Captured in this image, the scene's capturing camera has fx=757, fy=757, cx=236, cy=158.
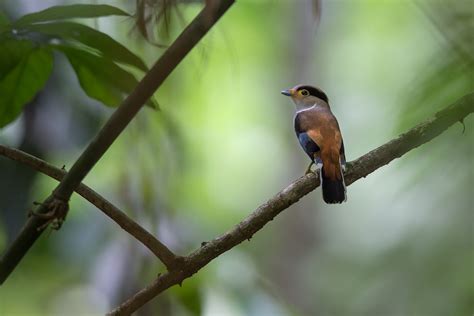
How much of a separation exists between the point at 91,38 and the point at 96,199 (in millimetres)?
184

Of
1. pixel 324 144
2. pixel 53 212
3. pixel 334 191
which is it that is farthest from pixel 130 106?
pixel 324 144

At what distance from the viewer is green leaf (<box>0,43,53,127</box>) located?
2.91 feet

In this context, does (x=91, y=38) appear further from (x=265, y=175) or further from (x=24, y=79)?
(x=265, y=175)

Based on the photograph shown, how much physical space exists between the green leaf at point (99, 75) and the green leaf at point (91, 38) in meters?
0.01

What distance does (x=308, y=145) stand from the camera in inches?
71.5

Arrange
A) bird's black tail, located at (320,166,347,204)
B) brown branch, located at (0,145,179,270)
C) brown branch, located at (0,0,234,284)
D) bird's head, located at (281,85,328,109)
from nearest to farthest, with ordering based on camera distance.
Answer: brown branch, located at (0,0,234,284) < brown branch, located at (0,145,179,270) < bird's black tail, located at (320,166,347,204) < bird's head, located at (281,85,328,109)

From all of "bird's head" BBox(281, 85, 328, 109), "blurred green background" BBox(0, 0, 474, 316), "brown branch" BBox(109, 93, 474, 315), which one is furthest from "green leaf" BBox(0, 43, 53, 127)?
"bird's head" BBox(281, 85, 328, 109)

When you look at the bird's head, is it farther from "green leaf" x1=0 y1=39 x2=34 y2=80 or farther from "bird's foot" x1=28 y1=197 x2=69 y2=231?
"bird's foot" x1=28 y1=197 x2=69 y2=231

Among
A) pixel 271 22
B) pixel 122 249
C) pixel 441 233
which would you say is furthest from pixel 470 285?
pixel 271 22

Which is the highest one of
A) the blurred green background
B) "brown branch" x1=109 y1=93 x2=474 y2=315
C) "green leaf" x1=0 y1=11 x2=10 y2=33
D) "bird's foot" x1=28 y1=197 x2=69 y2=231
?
"green leaf" x1=0 y1=11 x2=10 y2=33

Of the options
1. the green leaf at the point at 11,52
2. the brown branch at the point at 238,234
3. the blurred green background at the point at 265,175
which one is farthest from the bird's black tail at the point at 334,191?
the green leaf at the point at 11,52

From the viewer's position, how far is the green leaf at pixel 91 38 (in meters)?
0.81

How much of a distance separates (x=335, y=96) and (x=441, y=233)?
5360 millimetres

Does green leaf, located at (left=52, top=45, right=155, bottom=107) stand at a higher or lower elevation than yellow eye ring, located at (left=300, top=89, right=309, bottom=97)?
higher
